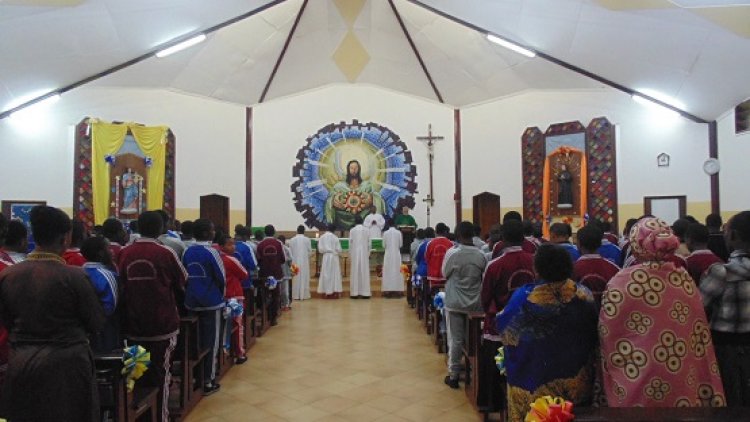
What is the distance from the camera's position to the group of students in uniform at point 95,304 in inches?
94.8

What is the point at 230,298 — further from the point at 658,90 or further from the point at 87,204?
the point at 658,90

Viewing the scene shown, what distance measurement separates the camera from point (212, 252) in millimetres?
4559

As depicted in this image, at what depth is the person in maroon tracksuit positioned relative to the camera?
142 inches

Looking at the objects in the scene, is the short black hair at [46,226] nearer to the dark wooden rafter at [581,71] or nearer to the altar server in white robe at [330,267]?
the altar server in white robe at [330,267]

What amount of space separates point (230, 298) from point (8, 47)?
6116mm

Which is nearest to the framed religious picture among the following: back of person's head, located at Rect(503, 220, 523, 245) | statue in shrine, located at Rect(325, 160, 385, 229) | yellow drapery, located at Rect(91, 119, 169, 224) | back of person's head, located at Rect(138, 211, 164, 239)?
yellow drapery, located at Rect(91, 119, 169, 224)

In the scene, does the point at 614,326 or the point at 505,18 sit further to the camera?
the point at 505,18

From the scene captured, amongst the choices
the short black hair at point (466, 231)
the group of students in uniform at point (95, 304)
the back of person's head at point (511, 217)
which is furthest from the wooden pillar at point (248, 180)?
the short black hair at point (466, 231)

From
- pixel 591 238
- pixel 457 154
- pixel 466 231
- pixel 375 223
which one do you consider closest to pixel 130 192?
pixel 375 223

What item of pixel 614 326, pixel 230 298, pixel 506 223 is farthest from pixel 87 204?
pixel 614 326

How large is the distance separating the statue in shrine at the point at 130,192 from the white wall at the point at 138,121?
961 millimetres

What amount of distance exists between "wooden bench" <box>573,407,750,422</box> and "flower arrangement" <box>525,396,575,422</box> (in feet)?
0.16

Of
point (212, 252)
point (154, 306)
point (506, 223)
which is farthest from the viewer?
point (212, 252)

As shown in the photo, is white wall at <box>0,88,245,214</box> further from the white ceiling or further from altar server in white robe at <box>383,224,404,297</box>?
altar server in white robe at <box>383,224,404,297</box>
